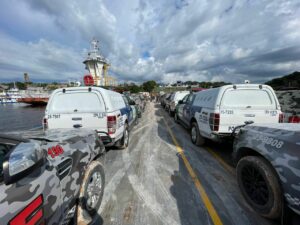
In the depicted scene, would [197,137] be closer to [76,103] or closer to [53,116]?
[76,103]

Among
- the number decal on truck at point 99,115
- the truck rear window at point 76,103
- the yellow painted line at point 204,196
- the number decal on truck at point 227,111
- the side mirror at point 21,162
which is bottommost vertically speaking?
the yellow painted line at point 204,196

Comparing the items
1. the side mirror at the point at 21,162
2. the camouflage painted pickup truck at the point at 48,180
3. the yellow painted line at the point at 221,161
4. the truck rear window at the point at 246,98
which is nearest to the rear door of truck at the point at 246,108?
the truck rear window at the point at 246,98

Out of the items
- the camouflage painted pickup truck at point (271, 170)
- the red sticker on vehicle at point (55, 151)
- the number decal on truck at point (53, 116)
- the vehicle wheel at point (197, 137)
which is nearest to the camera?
the red sticker on vehicle at point (55, 151)

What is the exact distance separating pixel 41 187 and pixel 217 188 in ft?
Result: 10.0

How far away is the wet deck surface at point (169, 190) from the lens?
241cm

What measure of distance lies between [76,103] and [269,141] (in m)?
4.22

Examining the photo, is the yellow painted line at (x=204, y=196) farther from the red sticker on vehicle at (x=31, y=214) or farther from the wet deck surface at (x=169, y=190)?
the red sticker on vehicle at (x=31, y=214)

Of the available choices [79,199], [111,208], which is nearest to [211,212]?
[111,208]

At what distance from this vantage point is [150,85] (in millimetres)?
97250

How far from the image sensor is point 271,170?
2160 millimetres

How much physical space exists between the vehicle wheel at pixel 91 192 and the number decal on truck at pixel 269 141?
2.65 metres

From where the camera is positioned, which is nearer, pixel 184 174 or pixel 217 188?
pixel 217 188

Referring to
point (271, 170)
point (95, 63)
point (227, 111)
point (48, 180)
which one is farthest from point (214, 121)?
point (95, 63)

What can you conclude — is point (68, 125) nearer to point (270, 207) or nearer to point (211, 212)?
point (211, 212)
